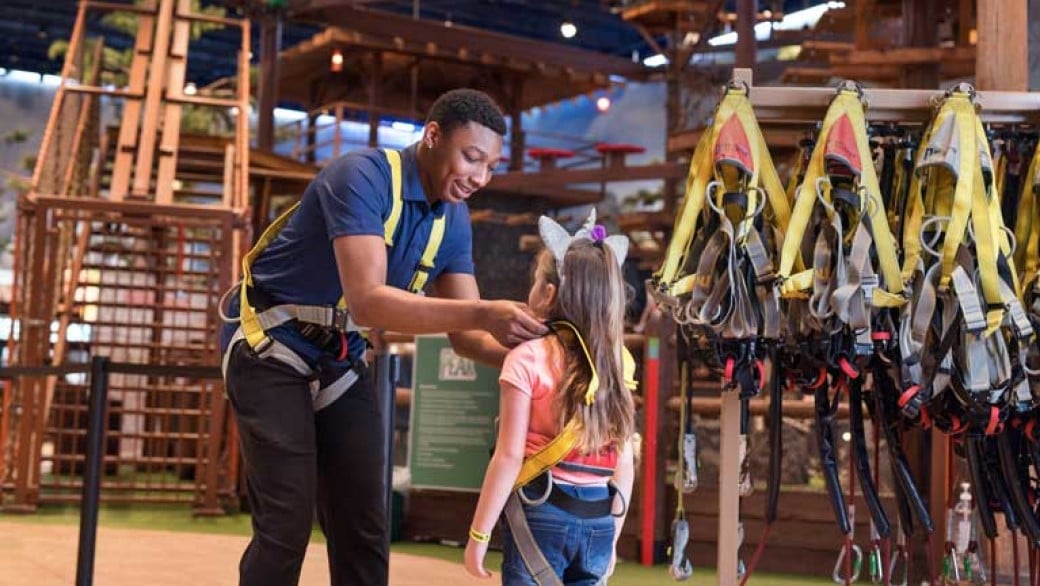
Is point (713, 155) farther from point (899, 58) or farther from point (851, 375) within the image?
point (899, 58)

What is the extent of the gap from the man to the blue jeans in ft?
1.30

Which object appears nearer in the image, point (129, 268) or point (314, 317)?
point (314, 317)

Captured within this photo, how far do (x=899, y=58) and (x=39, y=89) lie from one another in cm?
2373

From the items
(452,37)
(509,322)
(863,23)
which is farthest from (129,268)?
(509,322)

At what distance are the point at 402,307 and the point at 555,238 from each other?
420 mm

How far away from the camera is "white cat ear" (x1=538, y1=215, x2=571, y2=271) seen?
3.03 meters

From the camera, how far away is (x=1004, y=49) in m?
4.28

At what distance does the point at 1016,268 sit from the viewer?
12.7ft

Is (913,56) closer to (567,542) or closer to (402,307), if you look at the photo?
(567,542)

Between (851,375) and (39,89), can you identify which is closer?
(851,375)

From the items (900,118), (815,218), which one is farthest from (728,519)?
(900,118)

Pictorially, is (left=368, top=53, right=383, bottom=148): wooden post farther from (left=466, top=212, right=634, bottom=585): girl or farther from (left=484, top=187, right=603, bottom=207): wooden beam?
(left=466, top=212, right=634, bottom=585): girl

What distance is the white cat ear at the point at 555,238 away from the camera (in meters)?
3.03

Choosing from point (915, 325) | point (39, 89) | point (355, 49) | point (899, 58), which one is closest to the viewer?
point (915, 325)
